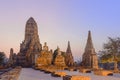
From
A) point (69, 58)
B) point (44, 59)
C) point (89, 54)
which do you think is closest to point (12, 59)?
point (69, 58)

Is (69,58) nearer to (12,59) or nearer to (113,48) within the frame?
(12,59)

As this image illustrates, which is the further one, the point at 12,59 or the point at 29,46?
the point at 29,46

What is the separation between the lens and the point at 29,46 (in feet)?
313

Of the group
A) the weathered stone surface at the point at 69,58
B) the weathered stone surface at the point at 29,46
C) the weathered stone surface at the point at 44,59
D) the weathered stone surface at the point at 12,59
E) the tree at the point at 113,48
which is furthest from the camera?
the weathered stone surface at the point at 12,59

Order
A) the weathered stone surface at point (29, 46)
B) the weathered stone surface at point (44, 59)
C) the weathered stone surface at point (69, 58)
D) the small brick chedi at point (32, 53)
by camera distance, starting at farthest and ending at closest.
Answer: the weathered stone surface at point (29, 46)
the weathered stone surface at point (69, 58)
the small brick chedi at point (32, 53)
the weathered stone surface at point (44, 59)

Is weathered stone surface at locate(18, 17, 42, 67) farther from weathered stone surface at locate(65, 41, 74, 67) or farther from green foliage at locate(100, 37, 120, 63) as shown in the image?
green foliage at locate(100, 37, 120, 63)

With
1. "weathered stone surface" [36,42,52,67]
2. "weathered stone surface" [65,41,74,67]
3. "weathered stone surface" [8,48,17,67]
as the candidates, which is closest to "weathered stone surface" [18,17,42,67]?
"weathered stone surface" [8,48,17,67]

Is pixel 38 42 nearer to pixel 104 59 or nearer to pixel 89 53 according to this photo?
pixel 89 53

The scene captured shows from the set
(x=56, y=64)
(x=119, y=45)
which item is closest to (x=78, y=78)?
(x=119, y=45)

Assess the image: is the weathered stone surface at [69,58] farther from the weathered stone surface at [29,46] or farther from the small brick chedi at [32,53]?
the weathered stone surface at [29,46]

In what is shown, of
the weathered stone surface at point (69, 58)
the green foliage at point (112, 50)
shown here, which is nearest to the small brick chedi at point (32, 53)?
the weathered stone surface at point (69, 58)

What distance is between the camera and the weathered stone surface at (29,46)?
297ft

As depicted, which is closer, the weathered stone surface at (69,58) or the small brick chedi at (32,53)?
the small brick chedi at (32,53)

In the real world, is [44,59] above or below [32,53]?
below
